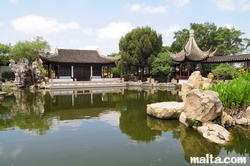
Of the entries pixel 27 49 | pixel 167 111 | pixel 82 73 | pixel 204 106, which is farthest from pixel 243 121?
pixel 27 49

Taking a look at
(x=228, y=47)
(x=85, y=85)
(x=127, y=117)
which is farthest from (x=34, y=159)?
(x=228, y=47)

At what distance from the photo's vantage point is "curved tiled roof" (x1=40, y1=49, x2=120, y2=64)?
2814 cm

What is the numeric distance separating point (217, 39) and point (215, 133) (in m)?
27.2

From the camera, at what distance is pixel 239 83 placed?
25.7 ft

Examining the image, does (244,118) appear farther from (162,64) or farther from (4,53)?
(4,53)

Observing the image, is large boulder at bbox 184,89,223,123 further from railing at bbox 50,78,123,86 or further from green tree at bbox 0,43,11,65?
green tree at bbox 0,43,11,65

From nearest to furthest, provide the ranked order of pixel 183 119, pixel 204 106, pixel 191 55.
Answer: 1. pixel 204 106
2. pixel 183 119
3. pixel 191 55

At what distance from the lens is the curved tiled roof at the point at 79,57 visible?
28.1 m

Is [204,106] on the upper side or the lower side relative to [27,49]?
lower

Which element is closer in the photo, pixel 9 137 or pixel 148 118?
pixel 9 137

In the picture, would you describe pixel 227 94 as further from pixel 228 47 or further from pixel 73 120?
pixel 228 47

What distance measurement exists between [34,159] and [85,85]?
20.5 m

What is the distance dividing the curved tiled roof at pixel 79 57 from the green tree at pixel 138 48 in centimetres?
182

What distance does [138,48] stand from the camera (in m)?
27.5
